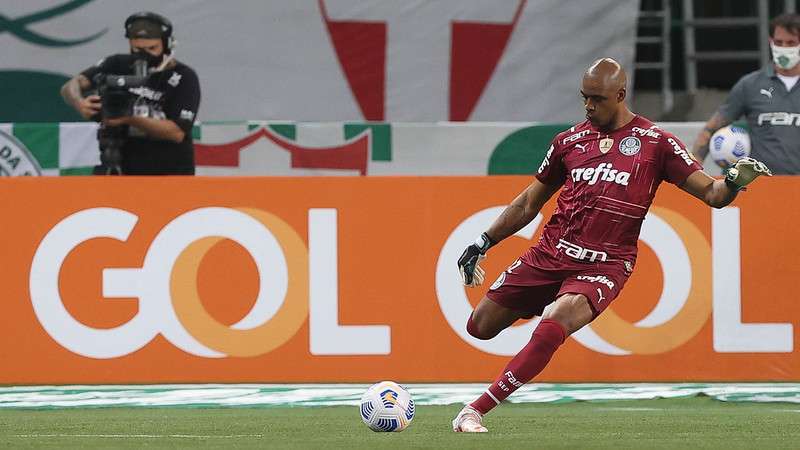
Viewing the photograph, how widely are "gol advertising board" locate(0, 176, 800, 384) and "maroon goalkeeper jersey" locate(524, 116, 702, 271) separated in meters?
2.14

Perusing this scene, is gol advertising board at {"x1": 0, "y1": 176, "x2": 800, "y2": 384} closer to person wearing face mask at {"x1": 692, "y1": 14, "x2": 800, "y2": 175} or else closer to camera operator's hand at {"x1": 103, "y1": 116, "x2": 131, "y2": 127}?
camera operator's hand at {"x1": 103, "y1": 116, "x2": 131, "y2": 127}

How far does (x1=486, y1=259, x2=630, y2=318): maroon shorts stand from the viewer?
7652 millimetres

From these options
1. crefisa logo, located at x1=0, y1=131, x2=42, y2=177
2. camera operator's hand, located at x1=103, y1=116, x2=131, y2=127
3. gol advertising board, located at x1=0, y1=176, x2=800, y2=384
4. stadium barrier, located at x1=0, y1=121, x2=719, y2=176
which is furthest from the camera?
stadium barrier, located at x1=0, y1=121, x2=719, y2=176

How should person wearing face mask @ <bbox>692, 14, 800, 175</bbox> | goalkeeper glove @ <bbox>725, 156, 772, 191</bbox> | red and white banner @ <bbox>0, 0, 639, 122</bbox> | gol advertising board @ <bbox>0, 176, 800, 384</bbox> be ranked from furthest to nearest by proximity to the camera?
red and white banner @ <bbox>0, 0, 639, 122</bbox>, person wearing face mask @ <bbox>692, 14, 800, 175</bbox>, gol advertising board @ <bbox>0, 176, 800, 384</bbox>, goalkeeper glove @ <bbox>725, 156, 772, 191</bbox>

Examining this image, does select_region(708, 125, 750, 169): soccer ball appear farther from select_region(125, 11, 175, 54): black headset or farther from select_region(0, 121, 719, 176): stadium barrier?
select_region(125, 11, 175, 54): black headset

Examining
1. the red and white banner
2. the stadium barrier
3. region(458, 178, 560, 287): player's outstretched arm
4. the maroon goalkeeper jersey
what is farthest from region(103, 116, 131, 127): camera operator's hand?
the maroon goalkeeper jersey

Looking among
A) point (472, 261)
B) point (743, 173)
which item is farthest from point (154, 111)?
point (743, 173)

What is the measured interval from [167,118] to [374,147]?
2.11 meters

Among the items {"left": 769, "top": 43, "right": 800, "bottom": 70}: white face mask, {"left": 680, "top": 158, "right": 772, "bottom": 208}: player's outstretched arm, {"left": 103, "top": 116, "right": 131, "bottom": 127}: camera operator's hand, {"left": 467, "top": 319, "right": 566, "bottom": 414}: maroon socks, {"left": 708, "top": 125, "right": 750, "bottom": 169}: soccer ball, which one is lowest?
{"left": 467, "top": 319, "right": 566, "bottom": 414}: maroon socks

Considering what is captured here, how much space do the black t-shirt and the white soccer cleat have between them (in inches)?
153

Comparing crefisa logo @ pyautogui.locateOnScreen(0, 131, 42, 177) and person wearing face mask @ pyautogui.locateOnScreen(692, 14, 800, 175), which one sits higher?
person wearing face mask @ pyautogui.locateOnScreen(692, 14, 800, 175)

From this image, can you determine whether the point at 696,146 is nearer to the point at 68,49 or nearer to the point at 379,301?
the point at 379,301

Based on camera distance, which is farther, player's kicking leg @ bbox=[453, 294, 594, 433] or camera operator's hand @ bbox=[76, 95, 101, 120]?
camera operator's hand @ bbox=[76, 95, 101, 120]

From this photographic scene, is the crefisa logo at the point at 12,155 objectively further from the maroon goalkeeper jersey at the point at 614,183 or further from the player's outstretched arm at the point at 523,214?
the maroon goalkeeper jersey at the point at 614,183
